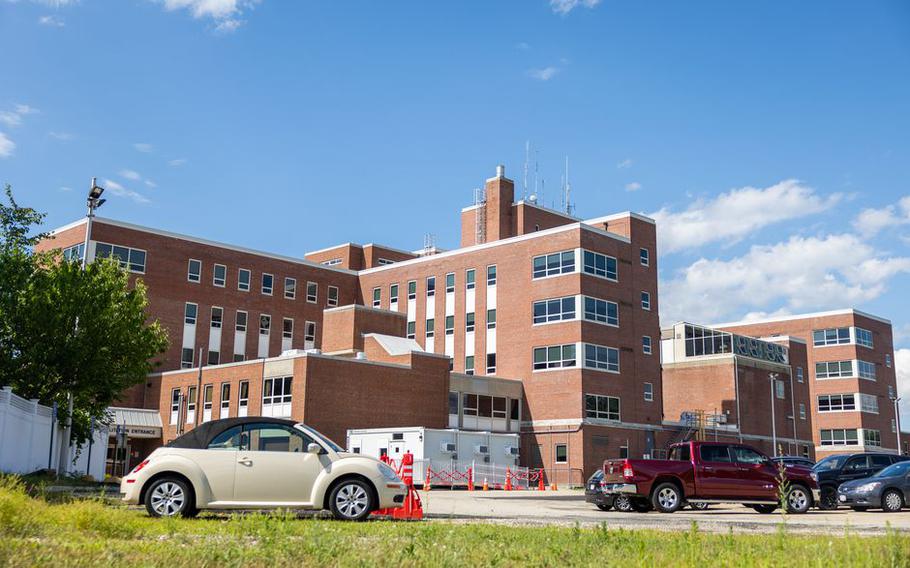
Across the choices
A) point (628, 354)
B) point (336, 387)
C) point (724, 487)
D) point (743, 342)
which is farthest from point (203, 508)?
point (743, 342)

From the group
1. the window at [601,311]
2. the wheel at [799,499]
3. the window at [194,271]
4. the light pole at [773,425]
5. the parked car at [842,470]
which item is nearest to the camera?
the wheel at [799,499]

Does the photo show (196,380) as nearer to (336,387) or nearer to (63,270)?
(336,387)

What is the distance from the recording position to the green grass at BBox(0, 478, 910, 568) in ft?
26.0

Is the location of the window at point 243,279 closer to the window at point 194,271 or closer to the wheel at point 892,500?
the window at point 194,271

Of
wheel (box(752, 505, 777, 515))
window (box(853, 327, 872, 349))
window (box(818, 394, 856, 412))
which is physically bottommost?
wheel (box(752, 505, 777, 515))

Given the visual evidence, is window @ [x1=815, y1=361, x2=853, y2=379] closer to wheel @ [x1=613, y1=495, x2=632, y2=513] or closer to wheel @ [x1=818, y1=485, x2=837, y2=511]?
wheel @ [x1=818, y1=485, x2=837, y2=511]

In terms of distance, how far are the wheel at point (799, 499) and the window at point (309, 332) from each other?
5283 cm

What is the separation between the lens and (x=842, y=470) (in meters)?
27.4

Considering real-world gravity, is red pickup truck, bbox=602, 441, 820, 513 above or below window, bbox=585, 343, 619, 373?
below

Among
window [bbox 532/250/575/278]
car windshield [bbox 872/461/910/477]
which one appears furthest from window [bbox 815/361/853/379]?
car windshield [bbox 872/461/910/477]

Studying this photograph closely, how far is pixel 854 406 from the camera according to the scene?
87688mm

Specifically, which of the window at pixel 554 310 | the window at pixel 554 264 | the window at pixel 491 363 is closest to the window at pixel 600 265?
the window at pixel 554 264

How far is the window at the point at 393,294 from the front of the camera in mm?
72562

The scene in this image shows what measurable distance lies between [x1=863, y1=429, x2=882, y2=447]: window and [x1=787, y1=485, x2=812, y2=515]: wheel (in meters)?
69.9
